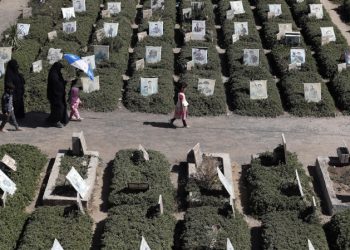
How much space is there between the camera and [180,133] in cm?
1530

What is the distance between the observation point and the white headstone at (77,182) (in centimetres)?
1216

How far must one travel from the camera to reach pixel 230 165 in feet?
45.0

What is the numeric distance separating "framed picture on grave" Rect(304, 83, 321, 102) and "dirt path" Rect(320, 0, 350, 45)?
537 centimetres

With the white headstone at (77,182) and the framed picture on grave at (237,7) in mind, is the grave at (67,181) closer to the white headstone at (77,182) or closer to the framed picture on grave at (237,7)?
the white headstone at (77,182)

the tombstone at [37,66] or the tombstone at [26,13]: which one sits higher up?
the tombstone at [37,66]

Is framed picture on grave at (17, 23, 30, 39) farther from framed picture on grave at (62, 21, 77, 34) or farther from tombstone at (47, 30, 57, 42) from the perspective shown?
framed picture on grave at (62, 21, 77, 34)

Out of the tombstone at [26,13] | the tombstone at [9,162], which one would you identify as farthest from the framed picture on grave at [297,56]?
the tombstone at [26,13]

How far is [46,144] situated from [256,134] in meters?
5.22

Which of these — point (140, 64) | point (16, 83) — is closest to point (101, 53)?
A: point (140, 64)

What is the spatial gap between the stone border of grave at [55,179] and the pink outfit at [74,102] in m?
1.83

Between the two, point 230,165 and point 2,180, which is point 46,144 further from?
point 230,165

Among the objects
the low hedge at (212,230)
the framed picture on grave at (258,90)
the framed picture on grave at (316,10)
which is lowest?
the framed picture on grave at (316,10)

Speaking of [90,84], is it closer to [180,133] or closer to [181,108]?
[181,108]

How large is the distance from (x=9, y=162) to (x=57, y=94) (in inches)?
101
